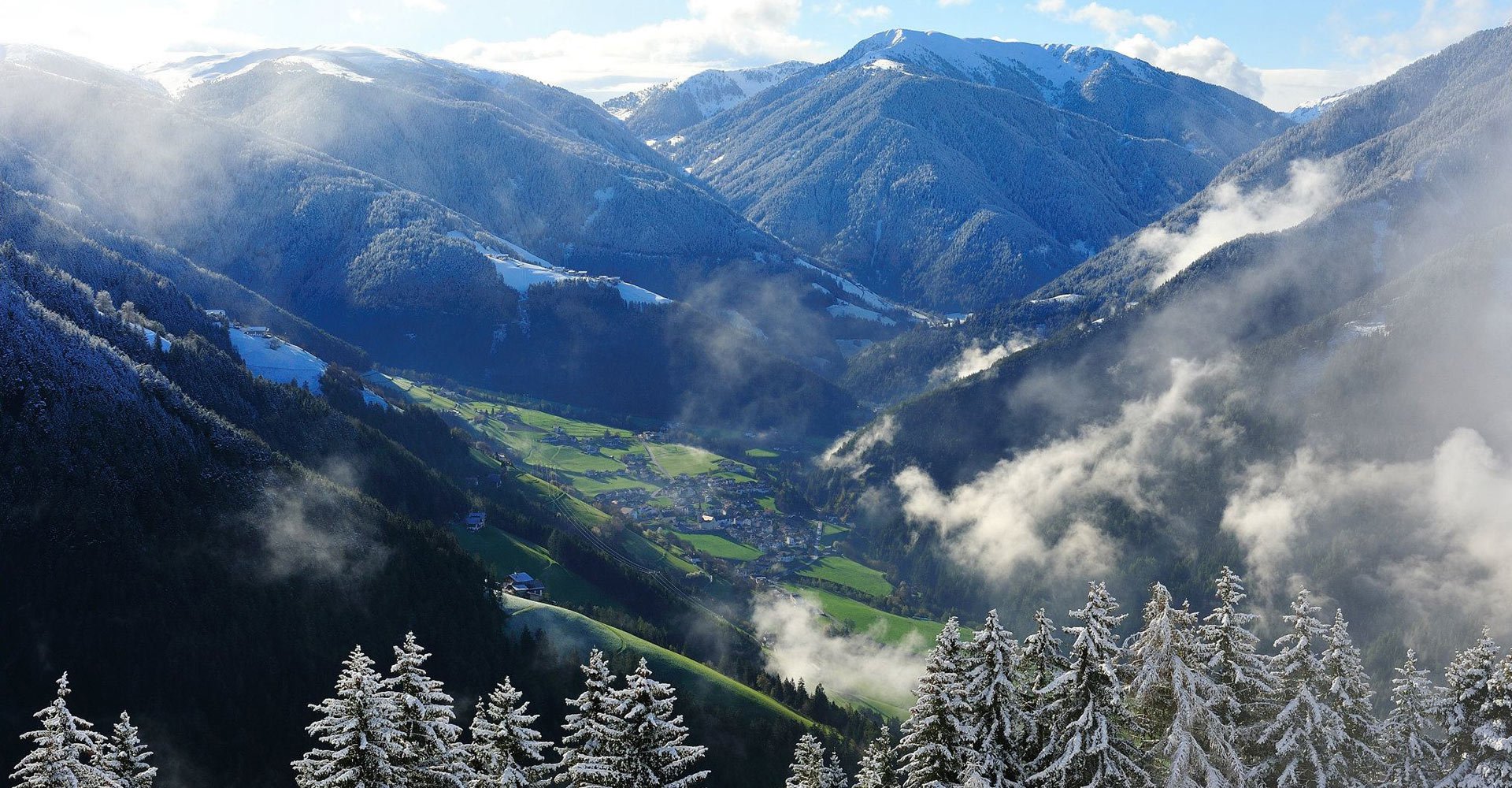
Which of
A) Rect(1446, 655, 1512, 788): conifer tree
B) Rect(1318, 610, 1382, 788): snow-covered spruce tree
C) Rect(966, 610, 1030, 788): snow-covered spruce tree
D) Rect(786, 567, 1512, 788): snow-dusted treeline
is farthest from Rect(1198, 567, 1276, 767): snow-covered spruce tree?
Rect(966, 610, 1030, 788): snow-covered spruce tree

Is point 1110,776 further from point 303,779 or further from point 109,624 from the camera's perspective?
point 109,624

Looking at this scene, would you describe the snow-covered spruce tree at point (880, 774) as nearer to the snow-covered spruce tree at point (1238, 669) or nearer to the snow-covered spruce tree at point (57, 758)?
the snow-covered spruce tree at point (1238, 669)

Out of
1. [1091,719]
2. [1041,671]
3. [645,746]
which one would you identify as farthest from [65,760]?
[1091,719]

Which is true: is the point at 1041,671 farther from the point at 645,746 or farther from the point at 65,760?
the point at 65,760

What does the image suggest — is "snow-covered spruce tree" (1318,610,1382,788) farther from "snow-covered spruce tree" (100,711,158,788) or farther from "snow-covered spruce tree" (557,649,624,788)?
"snow-covered spruce tree" (100,711,158,788)

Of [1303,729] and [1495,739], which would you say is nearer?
[1495,739]

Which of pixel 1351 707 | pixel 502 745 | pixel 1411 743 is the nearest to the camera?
pixel 1351 707
